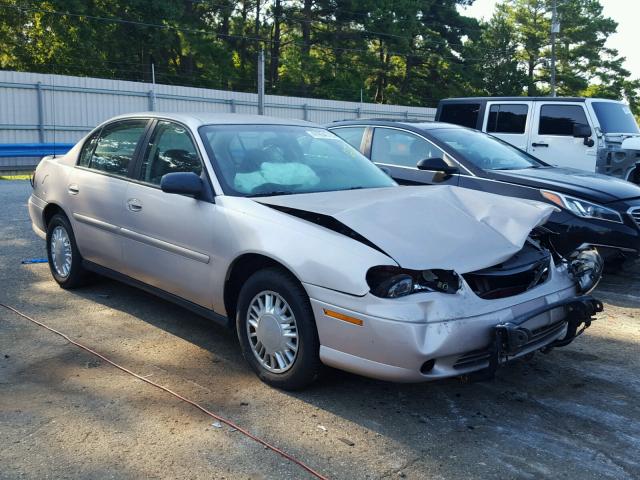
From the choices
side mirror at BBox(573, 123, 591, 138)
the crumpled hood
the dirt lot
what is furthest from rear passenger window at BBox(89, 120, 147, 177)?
side mirror at BBox(573, 123, 591, 138)

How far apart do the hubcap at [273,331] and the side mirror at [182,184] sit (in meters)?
0.86

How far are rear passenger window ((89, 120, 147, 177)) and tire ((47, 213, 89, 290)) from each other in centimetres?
65

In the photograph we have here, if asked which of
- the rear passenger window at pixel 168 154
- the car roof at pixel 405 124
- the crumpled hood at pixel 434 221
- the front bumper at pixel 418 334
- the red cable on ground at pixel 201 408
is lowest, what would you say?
the red cable on ground at pixel 201 408

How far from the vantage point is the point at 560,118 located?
9625mm

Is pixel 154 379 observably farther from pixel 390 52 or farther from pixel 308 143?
pixel 390 52

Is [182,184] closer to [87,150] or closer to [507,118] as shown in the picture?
[87,150]

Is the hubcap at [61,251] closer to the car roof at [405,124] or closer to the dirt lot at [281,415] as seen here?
the dirt lot at [281,415]

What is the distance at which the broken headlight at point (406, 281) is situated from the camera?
329cm

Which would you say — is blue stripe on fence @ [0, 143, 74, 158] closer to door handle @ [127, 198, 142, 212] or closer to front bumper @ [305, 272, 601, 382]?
door handle @ [127, 198, 142, 212]

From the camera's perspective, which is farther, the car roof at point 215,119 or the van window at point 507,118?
the van window at point 507,118

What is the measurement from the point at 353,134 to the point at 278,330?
436 cm

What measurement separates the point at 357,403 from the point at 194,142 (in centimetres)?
214

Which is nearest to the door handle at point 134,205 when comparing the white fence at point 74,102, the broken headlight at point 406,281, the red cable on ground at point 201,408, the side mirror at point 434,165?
the red cable on ground at point 201,408

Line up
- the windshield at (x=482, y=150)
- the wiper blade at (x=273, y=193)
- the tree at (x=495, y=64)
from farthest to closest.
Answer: the tree at (x=495, y=64), the windshield at (x=482, y=150), the wiper blade at (x=273, y=193)
